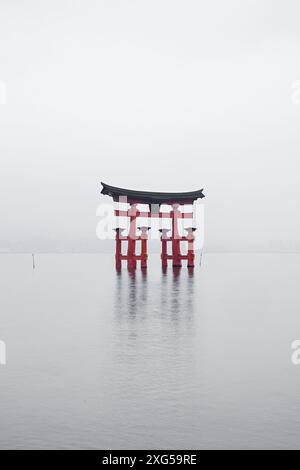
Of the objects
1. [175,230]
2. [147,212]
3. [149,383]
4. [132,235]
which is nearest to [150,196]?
[147,212]

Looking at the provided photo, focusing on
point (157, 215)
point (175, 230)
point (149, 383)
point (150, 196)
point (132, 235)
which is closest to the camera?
point (149, 383)

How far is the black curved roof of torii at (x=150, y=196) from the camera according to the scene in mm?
36469

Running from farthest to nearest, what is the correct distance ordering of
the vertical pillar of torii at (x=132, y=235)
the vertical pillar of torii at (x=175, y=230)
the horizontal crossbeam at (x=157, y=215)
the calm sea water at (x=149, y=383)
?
the vertical pillar of torii at (x=175, y=230) → the vertical pillar of torii at (x=132, y=235) → the horizontal crossbeam at (x=157, y=215) → the calm sea water at (x=149, y=383)

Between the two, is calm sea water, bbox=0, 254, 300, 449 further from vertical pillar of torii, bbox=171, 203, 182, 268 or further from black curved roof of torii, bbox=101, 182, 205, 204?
vertical pillar of torii, bbox=171, 203, 182, 268

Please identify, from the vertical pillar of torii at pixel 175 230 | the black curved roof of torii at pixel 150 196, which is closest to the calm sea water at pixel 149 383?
the black curved roof of torii at pixel 150 196

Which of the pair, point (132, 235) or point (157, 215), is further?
point (157, 215)

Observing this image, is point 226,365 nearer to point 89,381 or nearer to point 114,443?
point 89,381

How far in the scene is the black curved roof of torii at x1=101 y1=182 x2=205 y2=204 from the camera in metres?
36.5

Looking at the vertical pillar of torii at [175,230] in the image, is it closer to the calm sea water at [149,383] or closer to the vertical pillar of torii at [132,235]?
the vertical pillar of torii at [132,235]

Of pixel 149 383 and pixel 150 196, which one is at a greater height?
pixel 150 196

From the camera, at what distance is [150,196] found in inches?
1479

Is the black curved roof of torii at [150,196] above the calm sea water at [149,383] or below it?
above

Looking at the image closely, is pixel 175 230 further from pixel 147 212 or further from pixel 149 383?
pixel 149 383

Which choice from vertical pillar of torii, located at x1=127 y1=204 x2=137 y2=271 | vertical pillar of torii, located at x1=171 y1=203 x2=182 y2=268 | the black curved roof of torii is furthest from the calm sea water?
vertical pillar of torii, located at x1=171 y1=203 x2=182 y2=268
